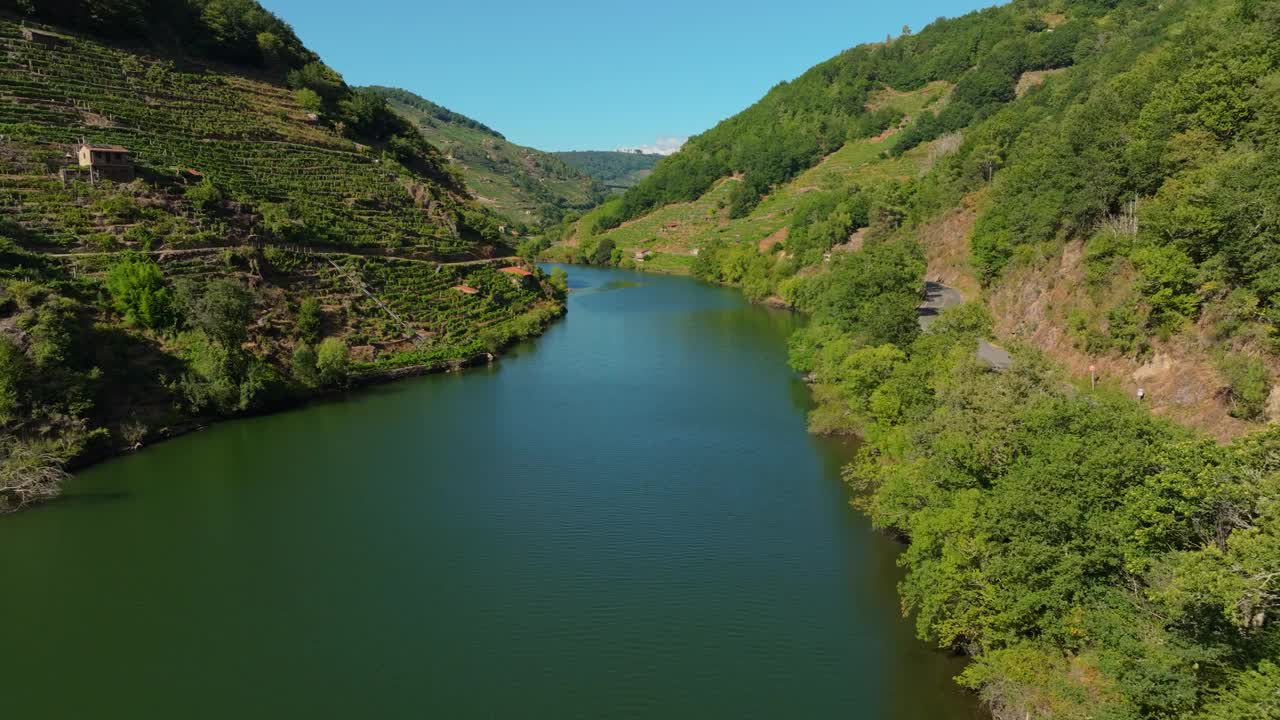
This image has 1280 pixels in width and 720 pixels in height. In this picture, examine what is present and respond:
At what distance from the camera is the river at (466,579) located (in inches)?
755

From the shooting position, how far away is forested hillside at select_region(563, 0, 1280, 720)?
13.7 metres

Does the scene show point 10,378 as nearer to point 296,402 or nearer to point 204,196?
point 296,402

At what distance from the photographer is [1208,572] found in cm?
1245

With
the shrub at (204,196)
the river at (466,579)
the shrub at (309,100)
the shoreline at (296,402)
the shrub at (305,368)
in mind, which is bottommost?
the river at (466,579)

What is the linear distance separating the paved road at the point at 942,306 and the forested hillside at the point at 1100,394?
1.24 m

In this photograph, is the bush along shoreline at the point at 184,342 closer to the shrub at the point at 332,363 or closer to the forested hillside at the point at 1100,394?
the shrub at the point at 332,363

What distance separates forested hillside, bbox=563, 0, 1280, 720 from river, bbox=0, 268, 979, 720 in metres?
2.88

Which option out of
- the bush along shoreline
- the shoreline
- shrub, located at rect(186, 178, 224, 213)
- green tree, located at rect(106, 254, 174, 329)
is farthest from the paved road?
shrub, located at rect(186, 178, 224, 213)

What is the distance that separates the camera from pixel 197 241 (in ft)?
161

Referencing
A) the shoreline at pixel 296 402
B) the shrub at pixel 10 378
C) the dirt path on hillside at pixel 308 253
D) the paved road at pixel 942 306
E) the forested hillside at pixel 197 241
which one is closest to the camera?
the shrub at pixel 10 378

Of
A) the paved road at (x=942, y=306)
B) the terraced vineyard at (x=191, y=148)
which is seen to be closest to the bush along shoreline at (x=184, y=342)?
the terraced vineyard at (x=191, y=148)

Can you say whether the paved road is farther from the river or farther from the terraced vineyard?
the terraced vineyard

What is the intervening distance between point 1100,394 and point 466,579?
2490 centimetres

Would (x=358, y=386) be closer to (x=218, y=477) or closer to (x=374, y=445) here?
(x=374, y=445)
